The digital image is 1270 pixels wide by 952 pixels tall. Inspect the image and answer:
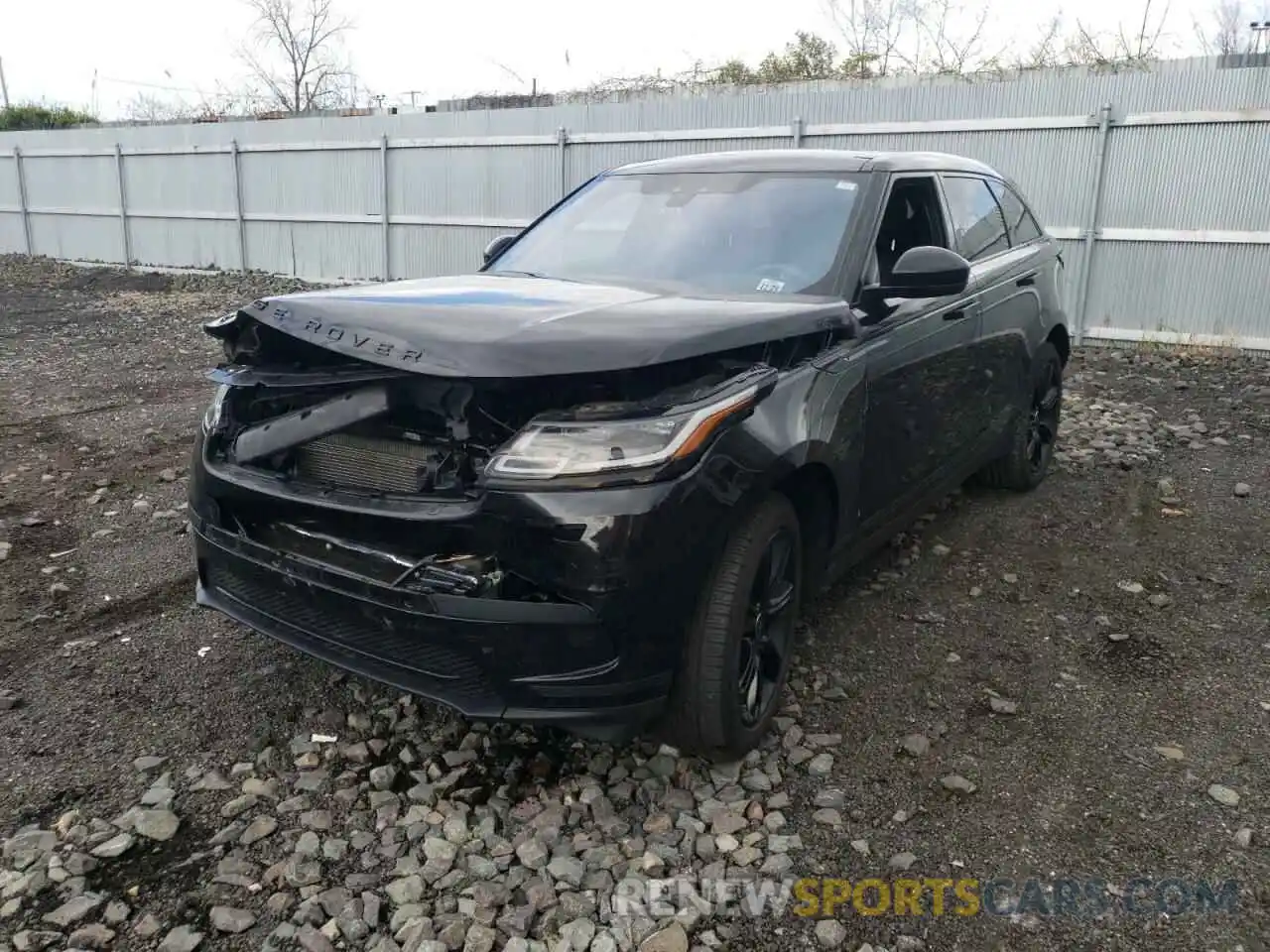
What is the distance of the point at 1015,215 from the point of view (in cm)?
525

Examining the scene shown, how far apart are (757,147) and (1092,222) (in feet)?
12.0

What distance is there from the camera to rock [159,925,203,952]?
88.0 inches

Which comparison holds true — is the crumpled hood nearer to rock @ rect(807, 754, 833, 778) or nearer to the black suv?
the black suv

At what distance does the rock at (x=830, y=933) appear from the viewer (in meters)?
2.28

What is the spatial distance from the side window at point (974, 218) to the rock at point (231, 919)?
365 centimetres

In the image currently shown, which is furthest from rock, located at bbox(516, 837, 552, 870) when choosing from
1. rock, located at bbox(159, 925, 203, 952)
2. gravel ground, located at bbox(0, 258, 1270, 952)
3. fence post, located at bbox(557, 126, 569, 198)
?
fence post, located at bbox(557, 126, 569, 198)

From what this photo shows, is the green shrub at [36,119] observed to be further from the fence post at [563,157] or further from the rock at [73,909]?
the rock at [73,909]

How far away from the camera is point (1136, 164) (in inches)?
372

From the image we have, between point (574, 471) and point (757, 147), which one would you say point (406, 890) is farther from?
point (757, 147)

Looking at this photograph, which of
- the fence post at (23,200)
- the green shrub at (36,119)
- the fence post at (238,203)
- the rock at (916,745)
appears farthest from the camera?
the green shrub at (36,119)

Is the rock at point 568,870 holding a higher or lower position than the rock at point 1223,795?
lower

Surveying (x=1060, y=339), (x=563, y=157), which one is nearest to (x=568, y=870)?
(x=1060, y=339)

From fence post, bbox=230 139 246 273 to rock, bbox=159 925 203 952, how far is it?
53.9ft

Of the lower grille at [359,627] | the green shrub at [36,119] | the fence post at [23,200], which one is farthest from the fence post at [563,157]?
the green shrub at [36,119]
